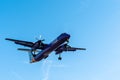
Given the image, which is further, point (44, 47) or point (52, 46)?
point (44, 47)

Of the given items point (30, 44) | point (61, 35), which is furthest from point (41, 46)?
point (61, 35)

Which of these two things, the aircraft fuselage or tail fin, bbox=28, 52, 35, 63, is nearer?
the aircraft fuselage

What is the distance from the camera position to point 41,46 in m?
122

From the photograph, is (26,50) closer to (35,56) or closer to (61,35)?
(35,56)

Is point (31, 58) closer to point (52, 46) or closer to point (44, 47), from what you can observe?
point (44, 47)

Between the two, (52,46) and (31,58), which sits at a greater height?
(31,58)

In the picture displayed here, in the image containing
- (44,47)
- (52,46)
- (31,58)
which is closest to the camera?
(52,46)

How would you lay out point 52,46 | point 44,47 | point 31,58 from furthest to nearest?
point 31,58
point 44,47
point 52,46

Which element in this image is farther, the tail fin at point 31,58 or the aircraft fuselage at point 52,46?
the tail fin at point 31,58

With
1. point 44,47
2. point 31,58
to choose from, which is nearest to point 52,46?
point 44,47

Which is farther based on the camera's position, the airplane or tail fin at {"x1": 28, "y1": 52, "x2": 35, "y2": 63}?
tail fin at {"x1": 28, "y1": 52, "x2": 35, "y2": 63}

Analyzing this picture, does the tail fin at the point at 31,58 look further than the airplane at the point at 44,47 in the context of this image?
Yes

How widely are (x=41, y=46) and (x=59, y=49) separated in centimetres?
579

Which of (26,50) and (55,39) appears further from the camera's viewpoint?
(26,50)
